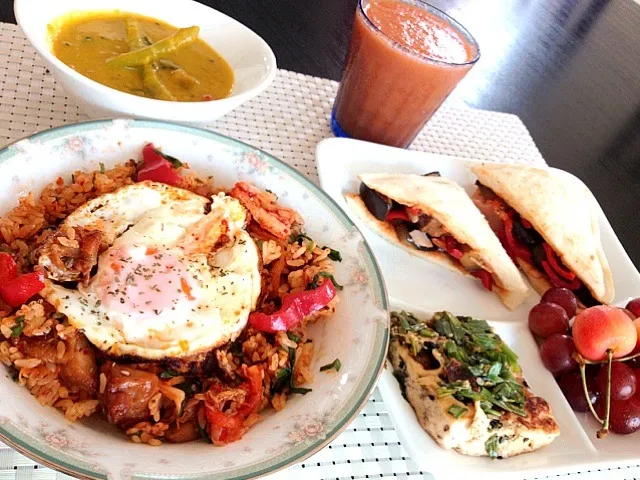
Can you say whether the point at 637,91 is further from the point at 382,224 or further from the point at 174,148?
the point at 174,148

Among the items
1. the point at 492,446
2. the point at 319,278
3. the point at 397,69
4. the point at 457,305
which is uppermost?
the point at 397,69

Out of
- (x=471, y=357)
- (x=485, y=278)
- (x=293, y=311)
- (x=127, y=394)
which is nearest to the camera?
(x=127, y=394)

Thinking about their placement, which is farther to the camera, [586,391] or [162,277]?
[586,391]

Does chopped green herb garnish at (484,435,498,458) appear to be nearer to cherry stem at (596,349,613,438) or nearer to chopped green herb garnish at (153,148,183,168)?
cherry stem at (596,349,613,438)

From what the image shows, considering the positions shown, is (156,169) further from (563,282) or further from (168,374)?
(563,282)

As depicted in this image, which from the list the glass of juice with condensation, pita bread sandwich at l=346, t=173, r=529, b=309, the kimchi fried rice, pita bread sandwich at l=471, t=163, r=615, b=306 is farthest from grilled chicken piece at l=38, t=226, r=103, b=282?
pita bread sandwich at l=471, t=163, r=615, b=306

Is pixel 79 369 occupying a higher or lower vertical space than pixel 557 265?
lower

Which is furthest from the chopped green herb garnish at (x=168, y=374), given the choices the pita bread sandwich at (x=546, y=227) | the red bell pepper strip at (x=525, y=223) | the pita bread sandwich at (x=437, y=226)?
the red bell pepper strip at (x=525, y=223)

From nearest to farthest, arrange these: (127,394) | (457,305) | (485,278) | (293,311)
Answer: (127,394) < (293,311) < (457,305) < (485,278)

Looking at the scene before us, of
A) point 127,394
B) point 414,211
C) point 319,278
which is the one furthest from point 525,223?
point 127,394
